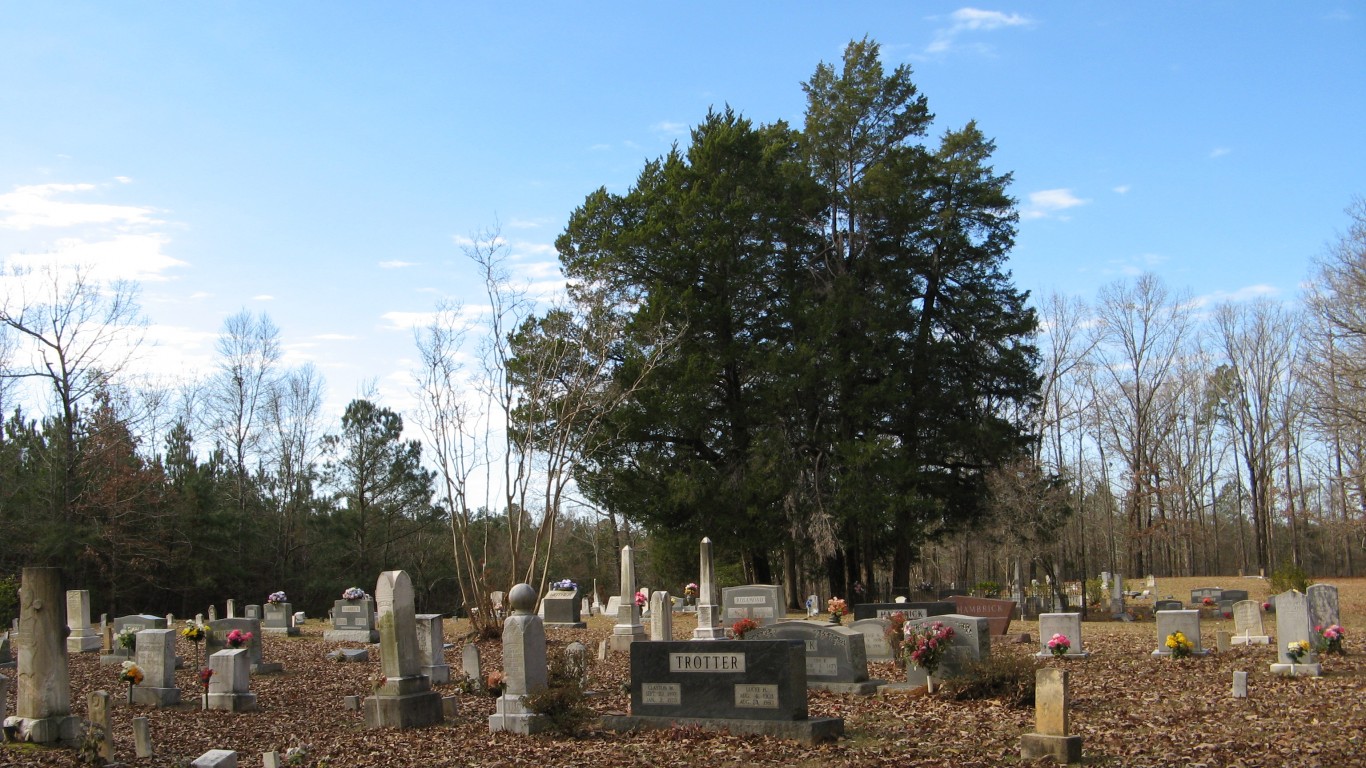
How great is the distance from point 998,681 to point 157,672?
34.5 feet

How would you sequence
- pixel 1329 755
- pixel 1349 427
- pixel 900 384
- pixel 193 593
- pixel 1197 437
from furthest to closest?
pixel 1197 437 → pixel 193 593 → pixel 900 384 → pixel 1349 427 → pixel 1329 755

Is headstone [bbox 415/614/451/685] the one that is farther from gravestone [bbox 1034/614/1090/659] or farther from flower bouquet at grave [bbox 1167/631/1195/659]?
flower bouquet at grave [bbox 1167/631/1195/659]

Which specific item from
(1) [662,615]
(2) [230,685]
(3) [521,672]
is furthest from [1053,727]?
(1) [662,615]

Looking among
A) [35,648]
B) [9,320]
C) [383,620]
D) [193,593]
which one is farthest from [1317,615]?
[193,593]

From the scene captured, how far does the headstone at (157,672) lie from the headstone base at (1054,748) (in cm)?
1065

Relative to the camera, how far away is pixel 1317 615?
599 inches

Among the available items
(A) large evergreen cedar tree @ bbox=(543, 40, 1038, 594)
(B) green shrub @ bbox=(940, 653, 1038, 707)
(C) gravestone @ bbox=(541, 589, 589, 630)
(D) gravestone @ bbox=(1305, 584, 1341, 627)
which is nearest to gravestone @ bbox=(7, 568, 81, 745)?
(B) green shrub @ bbox=(940, 653, 1038, 707)

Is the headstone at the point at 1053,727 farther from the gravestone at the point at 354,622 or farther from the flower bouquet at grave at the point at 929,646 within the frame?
the gravestone at the point at 354,622

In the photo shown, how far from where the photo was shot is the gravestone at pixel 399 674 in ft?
36.6

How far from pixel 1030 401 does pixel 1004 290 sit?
142 inches

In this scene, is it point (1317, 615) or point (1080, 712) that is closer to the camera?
point (1080, 712)

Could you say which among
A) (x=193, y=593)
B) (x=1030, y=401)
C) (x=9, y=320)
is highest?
(x=9, y=320)

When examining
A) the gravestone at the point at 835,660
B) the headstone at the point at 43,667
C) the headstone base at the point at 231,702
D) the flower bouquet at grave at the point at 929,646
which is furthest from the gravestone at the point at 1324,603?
the headstone at the point at 43,667

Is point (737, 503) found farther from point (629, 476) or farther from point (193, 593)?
point (193, 593)
